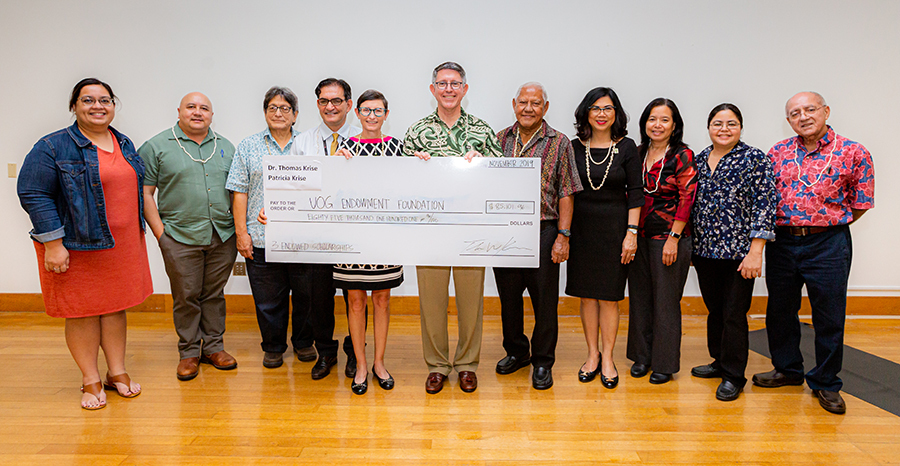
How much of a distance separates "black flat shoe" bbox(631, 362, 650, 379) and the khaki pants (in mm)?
933

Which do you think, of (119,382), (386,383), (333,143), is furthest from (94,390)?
(333,143)

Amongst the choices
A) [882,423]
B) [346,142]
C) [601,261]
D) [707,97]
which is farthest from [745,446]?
[707,97]

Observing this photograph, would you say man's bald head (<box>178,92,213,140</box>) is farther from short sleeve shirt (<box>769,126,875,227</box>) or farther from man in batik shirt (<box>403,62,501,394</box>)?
short sleeve shirt (<box>769,126,875,227</box>)

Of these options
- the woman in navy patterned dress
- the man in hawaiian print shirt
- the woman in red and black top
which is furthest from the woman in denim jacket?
the man in hawaiian print shirt

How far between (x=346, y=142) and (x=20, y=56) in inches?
131

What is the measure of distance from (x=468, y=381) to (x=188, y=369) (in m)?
1.59

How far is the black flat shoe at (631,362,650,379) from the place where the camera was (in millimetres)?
2570

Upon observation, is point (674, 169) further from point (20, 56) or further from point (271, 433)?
point (20, 56)

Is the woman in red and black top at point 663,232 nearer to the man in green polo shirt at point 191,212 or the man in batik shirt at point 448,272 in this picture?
the man in batik shirt at point 448,272

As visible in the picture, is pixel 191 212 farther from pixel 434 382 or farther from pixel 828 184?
pixel 828 184

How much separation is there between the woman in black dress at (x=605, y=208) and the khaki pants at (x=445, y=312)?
→ 0.57 m

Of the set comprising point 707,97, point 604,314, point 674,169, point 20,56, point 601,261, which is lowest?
point 604,314

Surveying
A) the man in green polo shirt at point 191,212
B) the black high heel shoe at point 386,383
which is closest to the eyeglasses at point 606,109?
the black high heel shoe at point 386,383

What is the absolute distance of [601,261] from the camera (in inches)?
94.3
